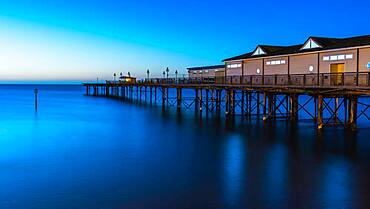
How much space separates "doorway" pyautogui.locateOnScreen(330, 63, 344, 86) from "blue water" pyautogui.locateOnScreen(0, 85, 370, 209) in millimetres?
3580

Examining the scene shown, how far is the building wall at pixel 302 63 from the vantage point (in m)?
28.2

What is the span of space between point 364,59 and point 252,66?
12.3m

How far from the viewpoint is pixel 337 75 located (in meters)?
24.2

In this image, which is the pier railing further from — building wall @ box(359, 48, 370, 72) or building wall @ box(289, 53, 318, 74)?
building wall @ box(289, 53, 318, 74)

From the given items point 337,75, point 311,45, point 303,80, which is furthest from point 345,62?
point 311,45

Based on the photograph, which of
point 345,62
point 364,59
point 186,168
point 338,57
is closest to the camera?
point 186,168

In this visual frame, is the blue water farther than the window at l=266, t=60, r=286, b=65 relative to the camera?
No

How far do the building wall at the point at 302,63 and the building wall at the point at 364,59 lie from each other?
13.0ft

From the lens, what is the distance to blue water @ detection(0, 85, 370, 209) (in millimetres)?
13383

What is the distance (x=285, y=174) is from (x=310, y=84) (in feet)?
38.7

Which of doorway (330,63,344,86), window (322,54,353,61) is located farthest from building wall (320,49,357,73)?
doorway (330,63,344,86)

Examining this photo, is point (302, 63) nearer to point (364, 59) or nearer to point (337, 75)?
point (337, 75)

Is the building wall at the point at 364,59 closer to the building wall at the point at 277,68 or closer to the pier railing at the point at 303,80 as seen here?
the pier railing at the point at 303,80

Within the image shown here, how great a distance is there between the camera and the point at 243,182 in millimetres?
15422
